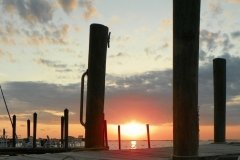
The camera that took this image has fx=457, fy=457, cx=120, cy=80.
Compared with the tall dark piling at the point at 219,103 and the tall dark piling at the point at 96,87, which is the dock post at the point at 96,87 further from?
the tall dark piling at the point at 219,103

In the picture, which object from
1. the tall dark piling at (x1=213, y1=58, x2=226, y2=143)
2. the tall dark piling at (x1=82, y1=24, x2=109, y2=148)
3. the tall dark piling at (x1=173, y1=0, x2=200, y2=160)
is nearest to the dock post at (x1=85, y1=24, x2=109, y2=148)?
the tall dark piling at (x1=82, y1=24, x2=109, y2=148)

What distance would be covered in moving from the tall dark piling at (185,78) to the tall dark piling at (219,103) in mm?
6997

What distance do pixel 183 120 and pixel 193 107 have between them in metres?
0.25

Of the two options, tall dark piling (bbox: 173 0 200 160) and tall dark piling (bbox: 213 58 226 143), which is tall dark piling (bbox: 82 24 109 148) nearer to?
tall dark piling (bbox: 173 0 200 160)

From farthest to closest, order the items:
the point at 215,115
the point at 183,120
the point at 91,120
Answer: the point at 215,115 < the point at 91,120 < the point at 183,120

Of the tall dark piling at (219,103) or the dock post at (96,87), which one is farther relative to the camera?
the tall dark piling at (219,103)

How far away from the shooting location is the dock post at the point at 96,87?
33.4 ft

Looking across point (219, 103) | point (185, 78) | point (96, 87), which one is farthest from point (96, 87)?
point (219, 103)

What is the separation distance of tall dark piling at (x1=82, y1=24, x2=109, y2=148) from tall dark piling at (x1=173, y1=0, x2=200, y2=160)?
3.45 m

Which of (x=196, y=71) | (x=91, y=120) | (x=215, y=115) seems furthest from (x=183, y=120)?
(x=215, y=115)

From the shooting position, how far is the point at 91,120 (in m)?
10.2

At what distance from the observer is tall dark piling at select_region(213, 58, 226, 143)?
45.4 feet

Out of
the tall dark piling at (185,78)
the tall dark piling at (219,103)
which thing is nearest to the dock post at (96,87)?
the tall dark piling at (185,78)

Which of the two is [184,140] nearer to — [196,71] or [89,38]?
[196,71]
